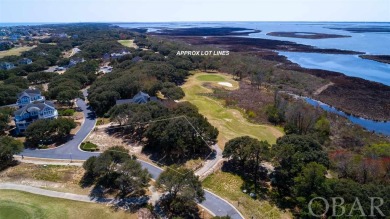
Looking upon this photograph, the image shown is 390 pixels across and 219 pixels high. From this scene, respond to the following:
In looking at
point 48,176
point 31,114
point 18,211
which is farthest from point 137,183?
point 31,114

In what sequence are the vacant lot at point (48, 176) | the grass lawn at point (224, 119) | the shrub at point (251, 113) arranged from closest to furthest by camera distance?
1. the vacant lot at point (48, 176)
2. the grass lawn at point (224, 119)
3. the shrub at point (251, 113)

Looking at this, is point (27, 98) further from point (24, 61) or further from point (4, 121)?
point (24, 61)

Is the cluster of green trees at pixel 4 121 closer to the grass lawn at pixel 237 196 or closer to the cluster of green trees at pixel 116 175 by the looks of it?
the cluster of green trees at pixel 116 175

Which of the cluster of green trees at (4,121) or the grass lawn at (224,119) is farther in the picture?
the cluster of green trees at (4,121)

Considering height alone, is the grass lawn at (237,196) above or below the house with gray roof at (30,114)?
below

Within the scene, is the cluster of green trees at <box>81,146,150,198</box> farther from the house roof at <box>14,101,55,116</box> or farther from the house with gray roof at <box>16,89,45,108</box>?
the house with gray roof at <box>16,89,45,108</box>

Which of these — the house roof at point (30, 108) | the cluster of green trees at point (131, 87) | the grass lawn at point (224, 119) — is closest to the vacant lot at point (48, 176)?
the house roof at point (30, 108)
